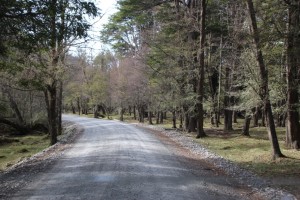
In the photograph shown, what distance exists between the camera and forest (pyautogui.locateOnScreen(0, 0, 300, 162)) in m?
10.3

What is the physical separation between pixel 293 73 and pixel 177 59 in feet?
38.5

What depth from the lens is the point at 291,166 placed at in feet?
38.1

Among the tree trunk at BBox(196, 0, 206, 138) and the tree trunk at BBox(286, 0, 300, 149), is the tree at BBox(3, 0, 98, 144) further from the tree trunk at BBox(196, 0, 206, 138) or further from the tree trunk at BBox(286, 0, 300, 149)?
the tree trunk at BBox(196, 0, 206, 138)

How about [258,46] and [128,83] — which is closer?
[258,46]

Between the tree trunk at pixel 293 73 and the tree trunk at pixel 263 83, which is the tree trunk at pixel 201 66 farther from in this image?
the tree trunk at pixel 263 83

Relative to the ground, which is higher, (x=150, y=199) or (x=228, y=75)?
(x=228, y=75)

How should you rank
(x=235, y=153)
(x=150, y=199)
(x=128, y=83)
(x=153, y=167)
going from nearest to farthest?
(x=150, y=199) < (x=153, y=167) < (x=235, y=153) < (x=128, y=83)

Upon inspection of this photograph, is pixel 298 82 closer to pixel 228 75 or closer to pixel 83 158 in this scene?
pixel 83 158

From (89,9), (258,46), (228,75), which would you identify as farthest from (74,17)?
(228,75)

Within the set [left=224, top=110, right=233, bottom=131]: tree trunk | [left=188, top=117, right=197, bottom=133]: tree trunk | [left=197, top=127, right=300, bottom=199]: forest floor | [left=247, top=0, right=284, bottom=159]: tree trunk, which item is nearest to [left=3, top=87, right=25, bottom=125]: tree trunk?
[left=188, top=117, right=197, bottom=133]: tree trunk

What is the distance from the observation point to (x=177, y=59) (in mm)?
25031

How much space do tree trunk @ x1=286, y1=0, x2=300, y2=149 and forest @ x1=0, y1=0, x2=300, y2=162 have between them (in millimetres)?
40

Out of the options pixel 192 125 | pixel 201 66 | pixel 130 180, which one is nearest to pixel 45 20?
pixel 130 180

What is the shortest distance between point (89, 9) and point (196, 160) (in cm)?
675
